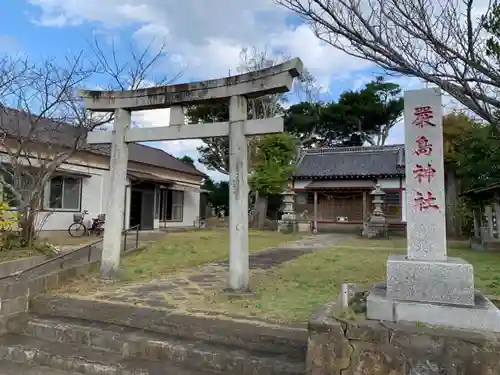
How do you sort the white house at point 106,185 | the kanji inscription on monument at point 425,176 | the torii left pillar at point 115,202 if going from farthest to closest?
1. the white house at point 106,185
2. the torii left pillar at point 115,202
3. the kanji inscription on monument at point 425,176

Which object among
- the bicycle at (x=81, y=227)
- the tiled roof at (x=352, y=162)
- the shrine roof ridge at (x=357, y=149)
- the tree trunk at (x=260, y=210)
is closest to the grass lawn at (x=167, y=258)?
the bicycle at (x=81, y=227)

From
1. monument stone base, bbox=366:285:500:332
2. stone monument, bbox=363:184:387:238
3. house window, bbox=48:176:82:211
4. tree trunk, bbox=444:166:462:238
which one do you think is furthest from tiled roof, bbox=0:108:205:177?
tree trunk, bbox=444:166:462:238

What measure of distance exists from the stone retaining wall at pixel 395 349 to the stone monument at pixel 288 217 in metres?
19.1

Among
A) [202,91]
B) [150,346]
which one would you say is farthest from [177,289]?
[202,91]

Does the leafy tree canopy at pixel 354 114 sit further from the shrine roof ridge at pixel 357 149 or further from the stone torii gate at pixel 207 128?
the stone torii gate at pixel 207 128

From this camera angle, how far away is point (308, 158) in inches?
1123

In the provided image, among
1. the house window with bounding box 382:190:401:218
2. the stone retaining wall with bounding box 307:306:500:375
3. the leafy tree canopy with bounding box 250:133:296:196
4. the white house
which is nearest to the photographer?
the stone retaining wall with bounding box 307:306:500:375

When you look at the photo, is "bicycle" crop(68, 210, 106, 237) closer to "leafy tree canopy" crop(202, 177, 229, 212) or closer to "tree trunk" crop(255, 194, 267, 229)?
"tree trunk" crop(255, 194, 267, 229)

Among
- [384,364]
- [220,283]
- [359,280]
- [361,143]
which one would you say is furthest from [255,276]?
[361,143]

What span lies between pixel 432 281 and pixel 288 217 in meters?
19.2

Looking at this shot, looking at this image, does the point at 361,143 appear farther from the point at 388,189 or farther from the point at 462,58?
the point at 462,58

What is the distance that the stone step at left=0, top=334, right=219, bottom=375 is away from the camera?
13.2 ft

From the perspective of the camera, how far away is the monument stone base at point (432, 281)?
11.7ft

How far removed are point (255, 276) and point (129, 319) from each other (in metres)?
3.39
